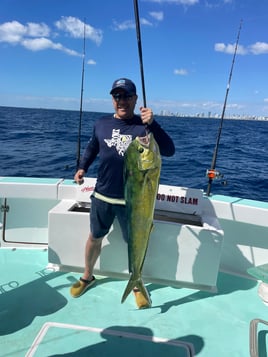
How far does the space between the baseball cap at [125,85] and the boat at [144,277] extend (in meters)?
0.99

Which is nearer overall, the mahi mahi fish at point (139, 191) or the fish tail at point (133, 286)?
the mahi mahi fish at point (139, 191)

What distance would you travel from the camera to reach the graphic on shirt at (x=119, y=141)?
89.4 inches

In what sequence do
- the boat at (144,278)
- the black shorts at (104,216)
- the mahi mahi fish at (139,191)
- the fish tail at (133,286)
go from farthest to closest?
1. the black shorts at (104,216)
2. the fish tail at (133,286)
3. the boat at (144,278)
4. the mahi mahi fish at (139,191)

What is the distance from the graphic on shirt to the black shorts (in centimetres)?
45

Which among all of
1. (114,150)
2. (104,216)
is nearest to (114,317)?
(104,216)

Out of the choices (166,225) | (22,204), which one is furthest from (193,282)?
(22,204)

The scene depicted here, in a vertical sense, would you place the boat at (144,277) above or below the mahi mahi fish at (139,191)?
below

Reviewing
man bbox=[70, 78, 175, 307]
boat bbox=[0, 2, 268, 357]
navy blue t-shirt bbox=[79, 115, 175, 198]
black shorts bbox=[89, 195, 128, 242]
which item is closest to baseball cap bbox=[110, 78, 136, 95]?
man bbox=[70, 78, 175, 307]

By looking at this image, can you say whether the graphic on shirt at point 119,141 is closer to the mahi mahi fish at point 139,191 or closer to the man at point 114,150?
the man at point 114,150

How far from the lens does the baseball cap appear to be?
7.30ft

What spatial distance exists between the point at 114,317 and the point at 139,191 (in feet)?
3.42

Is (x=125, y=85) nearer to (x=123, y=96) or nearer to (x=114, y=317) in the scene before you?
(x=123, y=96)

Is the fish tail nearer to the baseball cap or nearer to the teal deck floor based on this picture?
the teal deck floor

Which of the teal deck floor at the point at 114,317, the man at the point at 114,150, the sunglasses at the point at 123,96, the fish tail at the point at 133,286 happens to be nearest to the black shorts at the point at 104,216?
the man at the point at 114,150
